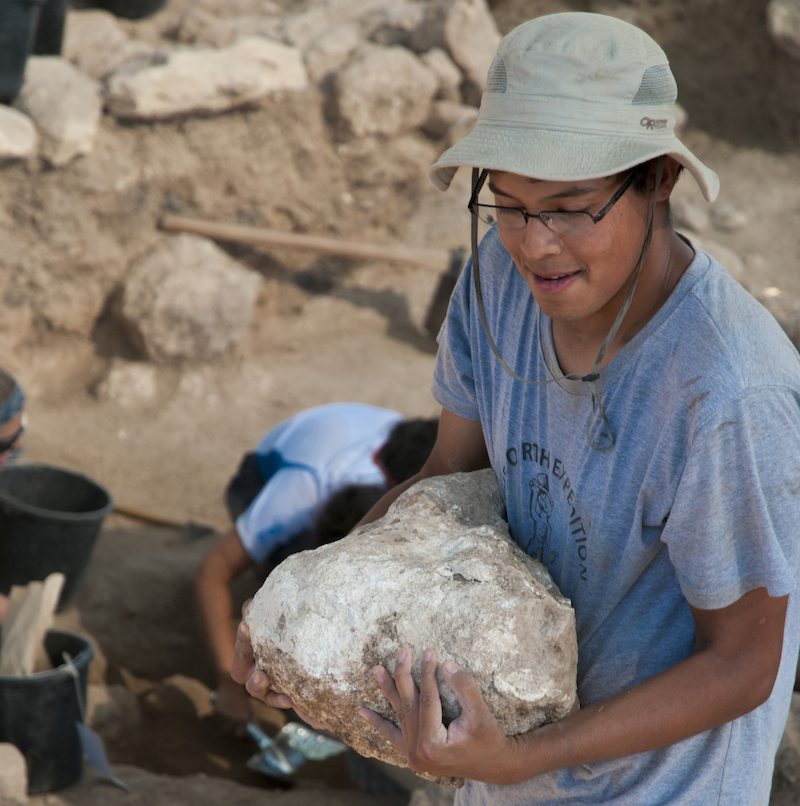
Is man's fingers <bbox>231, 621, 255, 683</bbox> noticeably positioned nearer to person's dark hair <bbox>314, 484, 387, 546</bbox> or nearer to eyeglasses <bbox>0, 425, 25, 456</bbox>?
person's dark hair <bbox>314, 484, 387, 546</bbox>

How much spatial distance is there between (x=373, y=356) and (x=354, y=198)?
125cm

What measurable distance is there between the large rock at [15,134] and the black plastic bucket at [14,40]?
0.44 feet

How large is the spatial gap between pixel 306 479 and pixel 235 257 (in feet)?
10.8

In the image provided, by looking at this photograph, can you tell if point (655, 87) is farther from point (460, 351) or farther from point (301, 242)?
point (301, 242)

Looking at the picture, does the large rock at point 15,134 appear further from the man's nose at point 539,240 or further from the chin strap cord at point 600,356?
the man's nose at point 539,240

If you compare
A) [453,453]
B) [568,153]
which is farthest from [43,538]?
[568,153]

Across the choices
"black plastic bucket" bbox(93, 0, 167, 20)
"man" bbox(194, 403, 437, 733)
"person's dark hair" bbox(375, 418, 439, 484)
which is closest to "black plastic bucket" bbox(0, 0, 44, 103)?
"black plastic bucket" bbox(93, 0, 167, 20)

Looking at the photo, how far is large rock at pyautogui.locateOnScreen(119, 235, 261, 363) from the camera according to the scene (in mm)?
5355

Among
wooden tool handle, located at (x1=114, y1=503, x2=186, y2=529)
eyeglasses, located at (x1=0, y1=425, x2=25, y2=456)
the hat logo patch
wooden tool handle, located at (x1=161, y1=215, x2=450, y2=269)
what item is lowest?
wooden tool handle, located at (x1=114, y1=503, x2=186, y2=529)

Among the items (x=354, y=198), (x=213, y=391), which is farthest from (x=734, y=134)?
(x=213, y=391)

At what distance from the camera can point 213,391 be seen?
5516 millimetres

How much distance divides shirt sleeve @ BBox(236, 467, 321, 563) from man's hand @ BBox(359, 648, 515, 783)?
5.60ft

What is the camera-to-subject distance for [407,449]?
2771 millimetres

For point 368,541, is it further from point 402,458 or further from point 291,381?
point 291,381
